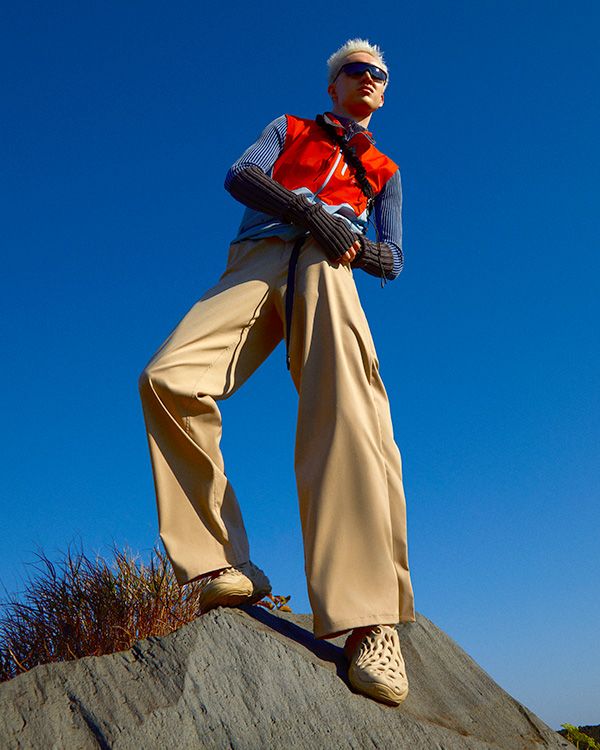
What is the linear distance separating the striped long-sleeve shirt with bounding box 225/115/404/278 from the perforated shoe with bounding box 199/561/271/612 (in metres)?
1.57

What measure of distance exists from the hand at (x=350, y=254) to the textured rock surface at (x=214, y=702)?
5.50ft

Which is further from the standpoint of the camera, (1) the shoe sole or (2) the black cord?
(2) the black cord

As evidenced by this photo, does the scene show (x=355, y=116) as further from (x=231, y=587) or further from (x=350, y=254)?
(x=231, y=587)

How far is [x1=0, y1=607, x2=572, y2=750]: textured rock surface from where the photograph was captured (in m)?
3.10

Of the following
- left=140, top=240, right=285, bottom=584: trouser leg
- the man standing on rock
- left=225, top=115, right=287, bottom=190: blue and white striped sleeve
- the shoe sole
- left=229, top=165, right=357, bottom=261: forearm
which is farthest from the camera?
left=225, top=115, right=287, bottom=190: blue and white striped sleeve

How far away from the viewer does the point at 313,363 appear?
3838 mm

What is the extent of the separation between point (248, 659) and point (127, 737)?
59 cm

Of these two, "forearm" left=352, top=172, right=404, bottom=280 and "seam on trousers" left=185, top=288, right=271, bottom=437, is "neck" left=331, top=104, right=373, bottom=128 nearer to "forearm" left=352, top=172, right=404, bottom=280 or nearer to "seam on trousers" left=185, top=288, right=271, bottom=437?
"forearm" left=352, top=172, right=404, bottom=280

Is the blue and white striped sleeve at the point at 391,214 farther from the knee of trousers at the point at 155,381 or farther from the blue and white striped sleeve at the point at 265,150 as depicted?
the knee of trousers at the point at 155,381

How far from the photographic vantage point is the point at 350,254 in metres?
4.00

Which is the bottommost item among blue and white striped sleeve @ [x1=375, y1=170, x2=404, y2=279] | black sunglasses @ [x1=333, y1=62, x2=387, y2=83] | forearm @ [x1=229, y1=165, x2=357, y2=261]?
forearm @ [x1=229, y1=165, x2=357, y2=261]

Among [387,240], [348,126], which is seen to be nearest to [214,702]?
[387,240]

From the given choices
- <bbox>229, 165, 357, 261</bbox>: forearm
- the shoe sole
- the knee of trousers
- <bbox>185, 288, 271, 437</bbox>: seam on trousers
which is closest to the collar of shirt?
<bbox>229, 165, 357, 261</bbox>: forearm

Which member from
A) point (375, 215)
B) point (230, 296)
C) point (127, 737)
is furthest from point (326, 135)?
point (127, 737)
